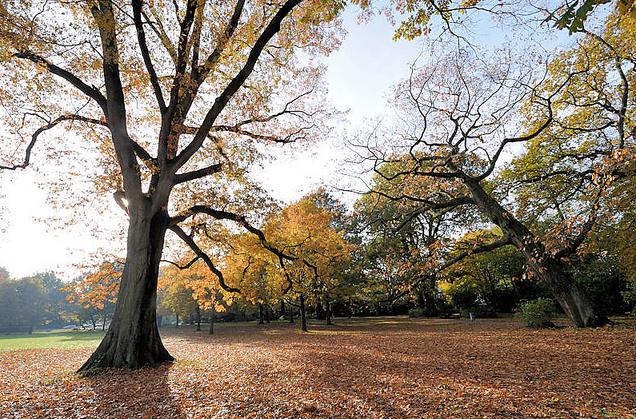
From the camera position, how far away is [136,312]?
8.00 m

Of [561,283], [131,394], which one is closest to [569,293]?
[561,283]

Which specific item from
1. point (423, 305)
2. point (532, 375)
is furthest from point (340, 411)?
point (423, 305)

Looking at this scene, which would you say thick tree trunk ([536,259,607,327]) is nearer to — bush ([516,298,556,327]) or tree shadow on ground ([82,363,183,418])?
bush ([516,298,556,327])

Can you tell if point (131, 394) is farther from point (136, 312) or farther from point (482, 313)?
point (482, 313)

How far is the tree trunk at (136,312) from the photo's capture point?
7.70 m

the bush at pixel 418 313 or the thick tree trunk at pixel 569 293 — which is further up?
the thick tree trunk at pixel 569 293

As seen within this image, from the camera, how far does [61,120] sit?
9531 millimetres

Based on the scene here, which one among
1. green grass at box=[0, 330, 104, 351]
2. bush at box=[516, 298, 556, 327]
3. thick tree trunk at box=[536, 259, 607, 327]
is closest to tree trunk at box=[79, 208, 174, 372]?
thick tree trunk at box=[536, 259, 607, 327]

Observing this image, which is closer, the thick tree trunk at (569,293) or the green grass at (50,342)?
the thick tree trunk at (569,293)

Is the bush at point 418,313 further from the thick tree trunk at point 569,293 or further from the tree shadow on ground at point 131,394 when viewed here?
the tree shadow on ground at point 131,394

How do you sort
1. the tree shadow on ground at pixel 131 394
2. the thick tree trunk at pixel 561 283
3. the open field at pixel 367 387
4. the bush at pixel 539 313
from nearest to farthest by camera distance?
the open field at pixel 367 387, the tree shadow on ground at pixel 131 394, the thick tree trunk at pixel 561 283, the bush at pixel 539 313

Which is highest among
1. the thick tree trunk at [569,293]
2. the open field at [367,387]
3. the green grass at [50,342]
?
the thick tree trunk at [569,293]

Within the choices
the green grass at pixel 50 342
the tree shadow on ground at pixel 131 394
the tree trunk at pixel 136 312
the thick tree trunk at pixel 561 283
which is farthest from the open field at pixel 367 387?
the green grass at pixel 50 342

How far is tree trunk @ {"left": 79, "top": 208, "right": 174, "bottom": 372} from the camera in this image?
7703 millimetres
